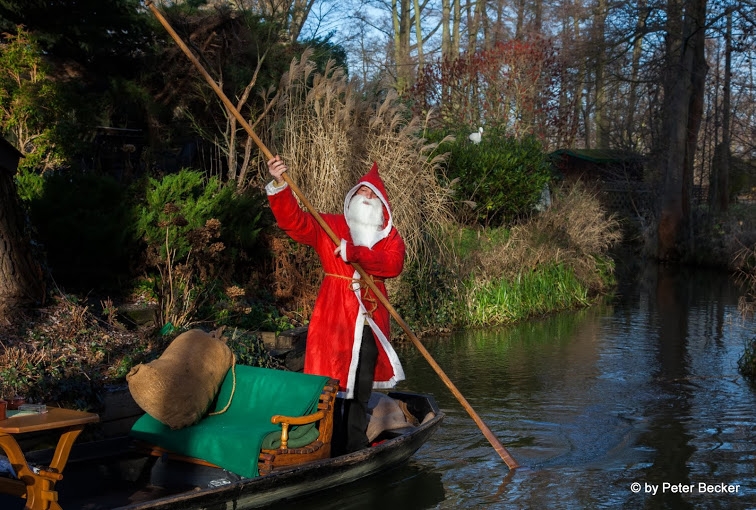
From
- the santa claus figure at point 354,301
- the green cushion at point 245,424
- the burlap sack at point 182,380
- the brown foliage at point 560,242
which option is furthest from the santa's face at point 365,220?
the brown foliage at point 560,242

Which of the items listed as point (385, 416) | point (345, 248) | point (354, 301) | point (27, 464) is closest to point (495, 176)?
point (385, 416)

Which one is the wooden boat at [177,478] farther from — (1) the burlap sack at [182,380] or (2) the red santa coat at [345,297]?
(2) the red santa coat at [345,297]

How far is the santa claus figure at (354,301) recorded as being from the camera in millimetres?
6684

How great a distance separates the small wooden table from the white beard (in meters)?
2.66

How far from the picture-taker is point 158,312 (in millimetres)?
8797

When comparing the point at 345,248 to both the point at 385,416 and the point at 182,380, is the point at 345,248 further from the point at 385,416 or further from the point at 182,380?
the point at 385,416

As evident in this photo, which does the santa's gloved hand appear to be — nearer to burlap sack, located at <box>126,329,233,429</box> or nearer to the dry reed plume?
burlap sack, located at <box>126,329,233,429</box>

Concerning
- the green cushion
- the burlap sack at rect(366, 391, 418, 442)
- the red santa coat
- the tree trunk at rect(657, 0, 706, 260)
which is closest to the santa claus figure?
the red santa coat

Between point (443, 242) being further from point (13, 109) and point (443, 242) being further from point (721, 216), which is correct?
point (721, 216)

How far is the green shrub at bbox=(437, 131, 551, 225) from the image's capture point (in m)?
16.1

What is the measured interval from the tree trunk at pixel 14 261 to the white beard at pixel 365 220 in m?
3.44

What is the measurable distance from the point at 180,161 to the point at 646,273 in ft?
44.9

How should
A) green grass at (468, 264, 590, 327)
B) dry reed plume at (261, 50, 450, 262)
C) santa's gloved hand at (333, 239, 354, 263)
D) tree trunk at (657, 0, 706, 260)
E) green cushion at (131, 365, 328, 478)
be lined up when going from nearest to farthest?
green cushion at (131, 365, 328, 478)
santa's gloved hand at (333, 239, 354, 263)
dry reed plume at (261, 50, 450, 262)
green grass at (468, 264, 590, 327)
tree trunk at (657, 0, 706, 260)

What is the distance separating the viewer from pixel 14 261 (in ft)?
27.1
